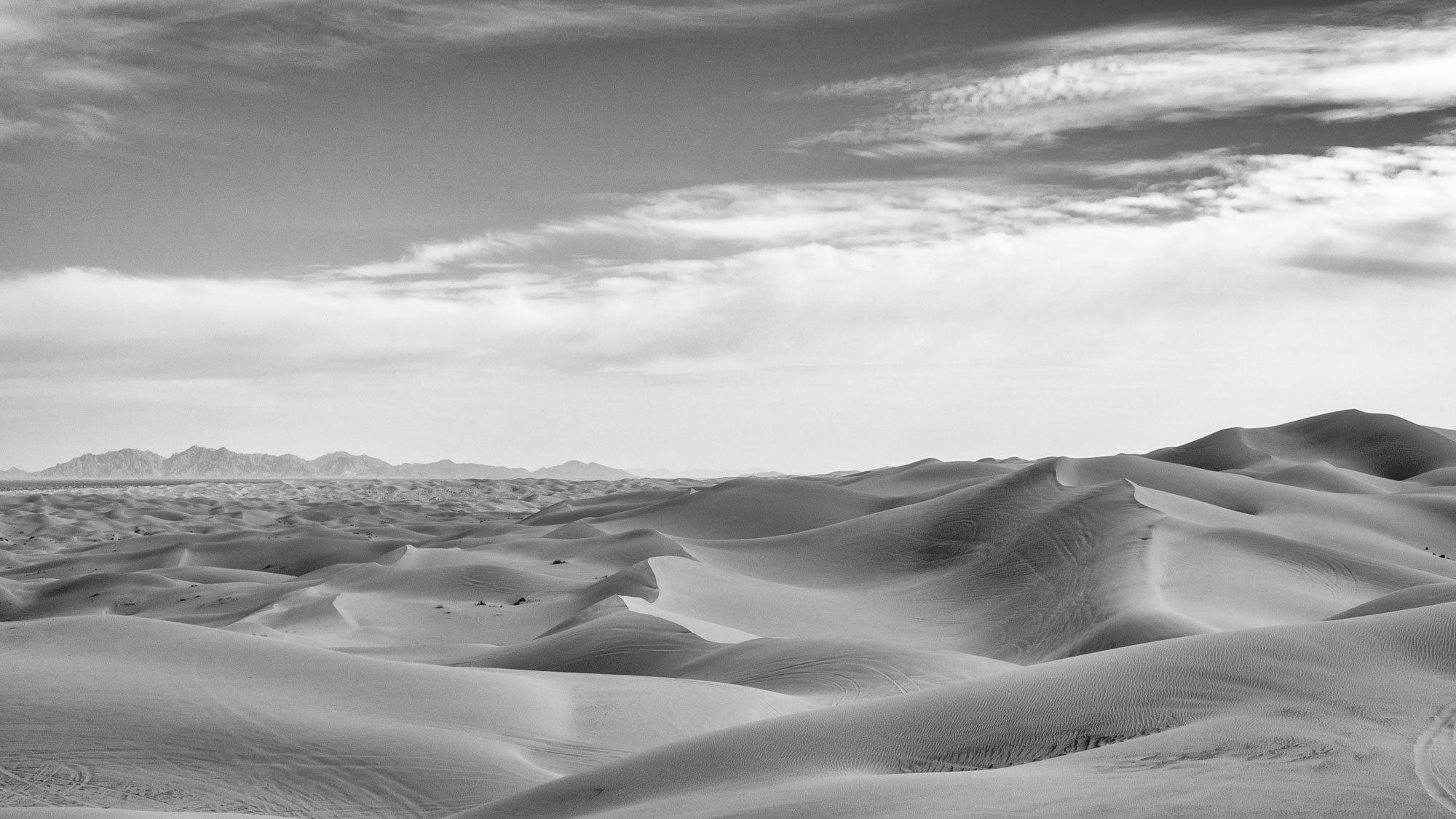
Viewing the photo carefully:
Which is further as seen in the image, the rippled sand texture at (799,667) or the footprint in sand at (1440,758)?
the rippled sand texture at (799,667)

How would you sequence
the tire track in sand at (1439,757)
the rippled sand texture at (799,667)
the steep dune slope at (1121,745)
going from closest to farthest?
the tire track in sand at (1439,757) < the steep dune slope at (1121,745) < the rippled sand texture at (799,667)

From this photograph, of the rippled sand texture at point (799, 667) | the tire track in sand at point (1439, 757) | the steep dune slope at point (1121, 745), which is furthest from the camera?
the rippled sand texture at point (799, 667)

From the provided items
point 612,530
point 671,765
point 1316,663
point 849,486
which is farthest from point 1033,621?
point 849,486

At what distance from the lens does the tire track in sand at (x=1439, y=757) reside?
3.69 meters

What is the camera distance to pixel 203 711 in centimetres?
669

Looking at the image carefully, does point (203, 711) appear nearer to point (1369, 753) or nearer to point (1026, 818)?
point (1026, 818)

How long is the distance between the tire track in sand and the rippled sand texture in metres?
0.02

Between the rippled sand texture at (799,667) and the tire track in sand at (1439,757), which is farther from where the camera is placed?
the rippled sand texture at (799,667)

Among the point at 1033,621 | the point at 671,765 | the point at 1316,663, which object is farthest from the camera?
the point at 1033,621

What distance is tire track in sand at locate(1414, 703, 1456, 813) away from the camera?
369 centimetres

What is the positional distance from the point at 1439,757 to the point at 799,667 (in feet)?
17.8

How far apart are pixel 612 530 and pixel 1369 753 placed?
19.6 meters

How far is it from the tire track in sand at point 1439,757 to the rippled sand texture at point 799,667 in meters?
0.02

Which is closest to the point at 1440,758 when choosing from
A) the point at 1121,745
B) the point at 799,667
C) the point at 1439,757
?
the point at 1439,757
